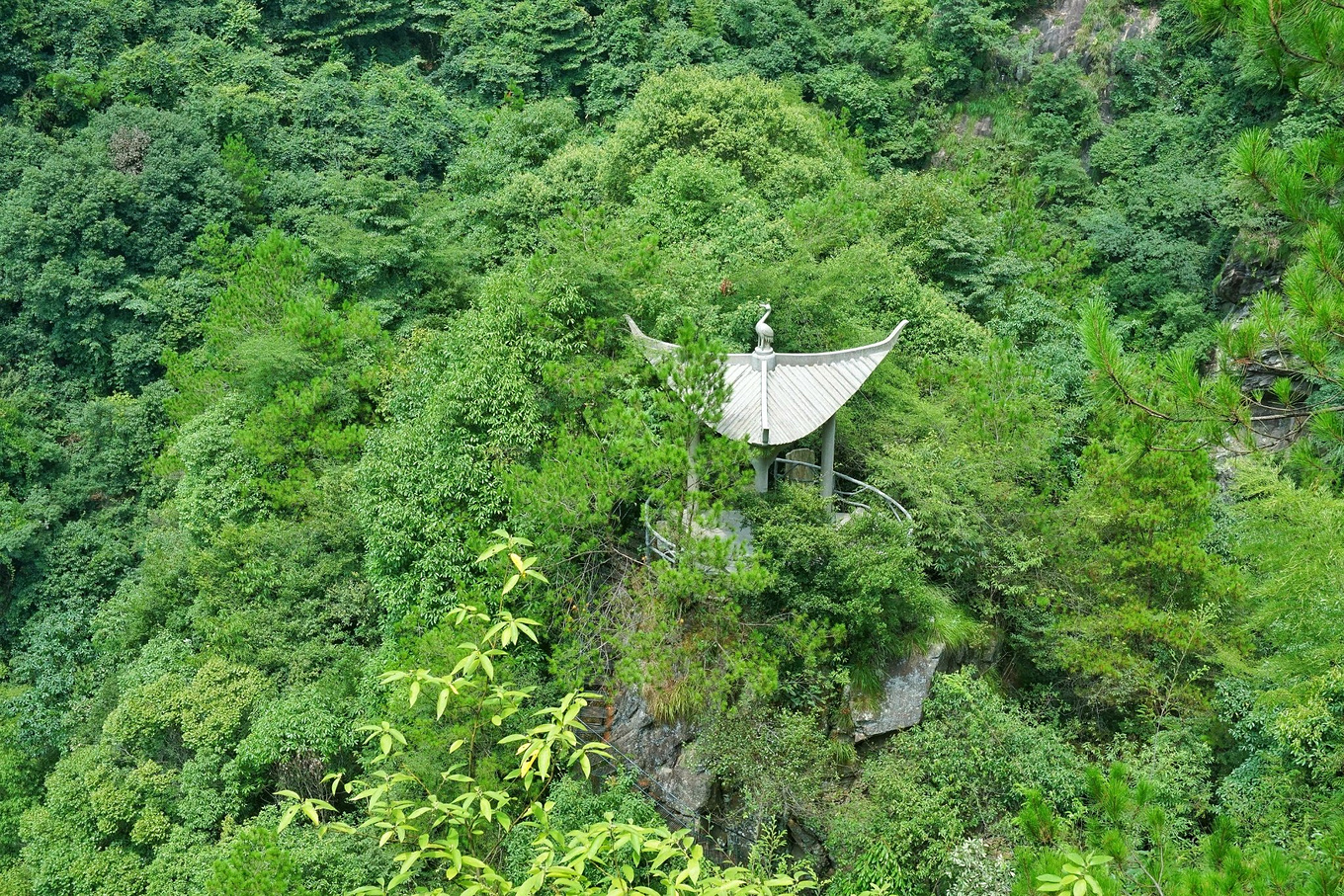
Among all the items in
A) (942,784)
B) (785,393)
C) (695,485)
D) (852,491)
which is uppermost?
(785,393)

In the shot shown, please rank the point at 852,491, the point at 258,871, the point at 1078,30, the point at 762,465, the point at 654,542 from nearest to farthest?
1. the point at 258,871
2. the point at 762,465
3. the point at 654,542
4. the point at 852,491
5. the point at 1078,30

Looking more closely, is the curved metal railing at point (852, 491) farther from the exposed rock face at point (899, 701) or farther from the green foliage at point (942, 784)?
the green foliage at point (942, 784)

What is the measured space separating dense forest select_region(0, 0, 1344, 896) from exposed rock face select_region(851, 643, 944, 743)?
0.15m

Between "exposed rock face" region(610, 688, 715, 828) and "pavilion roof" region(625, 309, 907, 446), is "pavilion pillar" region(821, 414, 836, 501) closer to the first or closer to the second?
"pavilion roof" region(625, 309, 907, 446)

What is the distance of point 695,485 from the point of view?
10.8 meters

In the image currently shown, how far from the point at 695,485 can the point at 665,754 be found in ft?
10.1

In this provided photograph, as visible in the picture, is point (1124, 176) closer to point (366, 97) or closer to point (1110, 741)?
point (1110, 741)

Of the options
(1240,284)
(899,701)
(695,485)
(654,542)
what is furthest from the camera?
(1240,284)

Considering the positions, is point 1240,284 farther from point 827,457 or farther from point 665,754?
point 665,754

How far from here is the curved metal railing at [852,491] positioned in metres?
11.8

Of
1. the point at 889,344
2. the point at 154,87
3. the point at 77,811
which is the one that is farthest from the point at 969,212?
the point at 154,87

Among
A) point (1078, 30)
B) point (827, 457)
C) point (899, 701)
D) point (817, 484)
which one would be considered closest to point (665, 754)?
point (899, 701)

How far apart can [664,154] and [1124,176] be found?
12.4 metres

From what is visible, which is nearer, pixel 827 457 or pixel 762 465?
pixel 762 465
